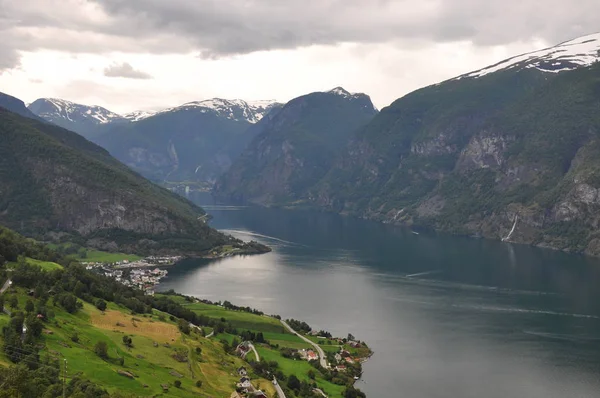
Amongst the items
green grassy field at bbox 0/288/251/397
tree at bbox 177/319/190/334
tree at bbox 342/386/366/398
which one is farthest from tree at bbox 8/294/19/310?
tree at bbox 342/386/366/398

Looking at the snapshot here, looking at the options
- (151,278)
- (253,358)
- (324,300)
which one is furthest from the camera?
(151,278)

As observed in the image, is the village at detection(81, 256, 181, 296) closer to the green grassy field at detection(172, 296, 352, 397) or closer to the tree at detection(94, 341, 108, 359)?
the green grassy field at detection(172, 296, 352, 397)

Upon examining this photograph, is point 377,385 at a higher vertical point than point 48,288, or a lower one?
lower

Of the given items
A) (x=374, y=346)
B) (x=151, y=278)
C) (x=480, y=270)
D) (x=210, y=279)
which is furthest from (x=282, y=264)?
(x=374, y=346)

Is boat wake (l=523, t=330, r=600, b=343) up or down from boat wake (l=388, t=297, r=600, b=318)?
down

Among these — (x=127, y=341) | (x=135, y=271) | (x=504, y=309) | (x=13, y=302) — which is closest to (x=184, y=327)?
(x=127, y=341)

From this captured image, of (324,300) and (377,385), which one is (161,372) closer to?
(377,385)

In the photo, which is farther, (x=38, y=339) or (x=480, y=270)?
(x=480, y=270)
